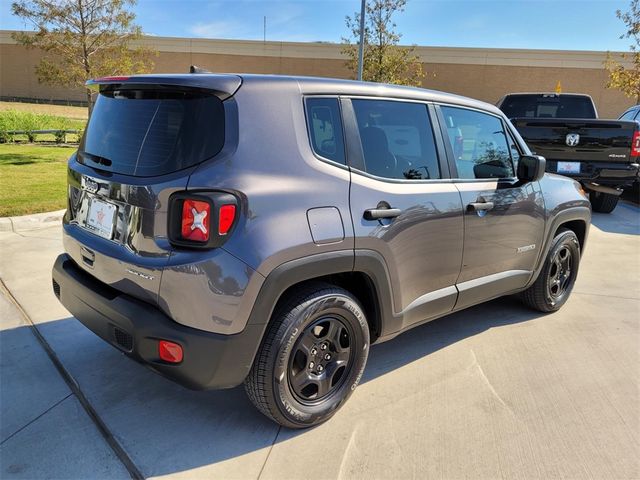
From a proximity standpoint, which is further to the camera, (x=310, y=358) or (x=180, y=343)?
(x=310, y=358)

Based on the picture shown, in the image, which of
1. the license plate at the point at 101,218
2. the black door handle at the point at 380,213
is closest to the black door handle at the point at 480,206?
the black door handle at the point at 380,213

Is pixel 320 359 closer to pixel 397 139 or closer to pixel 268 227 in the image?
pixel 268 227

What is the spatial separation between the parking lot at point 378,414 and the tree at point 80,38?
33.9ft

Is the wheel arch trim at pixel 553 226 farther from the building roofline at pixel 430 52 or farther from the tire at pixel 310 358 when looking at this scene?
the building roofline at pixel 430 52

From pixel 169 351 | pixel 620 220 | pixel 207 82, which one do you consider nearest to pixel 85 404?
pixel 169 351

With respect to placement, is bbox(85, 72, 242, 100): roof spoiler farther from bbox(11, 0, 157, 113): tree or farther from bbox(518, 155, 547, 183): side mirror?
bbox(11, 0, 157, 113): tree

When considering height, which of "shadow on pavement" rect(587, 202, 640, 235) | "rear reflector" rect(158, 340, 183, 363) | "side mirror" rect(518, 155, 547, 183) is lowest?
"shadow on pavement" rect(587, 202, 640, 235)

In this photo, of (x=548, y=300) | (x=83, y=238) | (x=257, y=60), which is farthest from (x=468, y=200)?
(x=257, y=60)

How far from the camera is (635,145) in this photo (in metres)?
7.55

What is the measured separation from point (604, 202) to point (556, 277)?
582 cm

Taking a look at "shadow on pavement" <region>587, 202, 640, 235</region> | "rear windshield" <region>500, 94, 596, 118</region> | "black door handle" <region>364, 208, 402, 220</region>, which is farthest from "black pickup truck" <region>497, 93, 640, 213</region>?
"black door handle" <region>364, 208, 402, 220</region>

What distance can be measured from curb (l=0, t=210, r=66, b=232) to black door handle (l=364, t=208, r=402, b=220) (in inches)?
216

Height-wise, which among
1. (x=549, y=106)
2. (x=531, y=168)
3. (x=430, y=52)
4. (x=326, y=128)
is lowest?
(x=531, y=168)

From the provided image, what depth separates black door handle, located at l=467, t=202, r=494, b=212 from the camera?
11.0 ft
